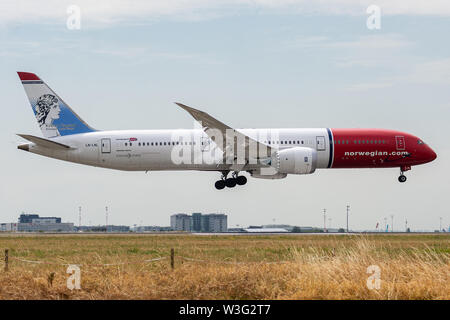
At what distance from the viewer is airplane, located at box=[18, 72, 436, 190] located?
179 ft

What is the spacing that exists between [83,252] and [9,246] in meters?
9.14

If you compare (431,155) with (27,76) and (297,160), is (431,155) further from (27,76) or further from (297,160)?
(27,76)

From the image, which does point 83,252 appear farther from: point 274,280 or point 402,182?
point 402,182

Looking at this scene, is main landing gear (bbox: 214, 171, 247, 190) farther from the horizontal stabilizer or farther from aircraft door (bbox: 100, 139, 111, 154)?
the horizontal stabilizer

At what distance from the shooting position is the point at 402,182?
188 ft

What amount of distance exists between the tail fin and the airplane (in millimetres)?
90

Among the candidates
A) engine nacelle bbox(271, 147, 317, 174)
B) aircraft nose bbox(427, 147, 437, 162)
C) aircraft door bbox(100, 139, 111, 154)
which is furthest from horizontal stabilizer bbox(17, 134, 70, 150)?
aircraft nose bbox(427, 147, 437, 162)

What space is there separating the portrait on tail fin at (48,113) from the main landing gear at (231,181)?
553 inches

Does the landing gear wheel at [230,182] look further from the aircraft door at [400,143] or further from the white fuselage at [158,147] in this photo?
the aircraft door at [400,143]

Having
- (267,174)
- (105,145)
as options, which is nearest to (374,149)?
(267,174)

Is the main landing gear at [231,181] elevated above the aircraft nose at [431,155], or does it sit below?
below

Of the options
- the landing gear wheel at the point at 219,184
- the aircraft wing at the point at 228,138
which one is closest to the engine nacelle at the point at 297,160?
the aircraft wing at the point at 228,138

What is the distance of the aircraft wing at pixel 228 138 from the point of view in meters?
54.3
